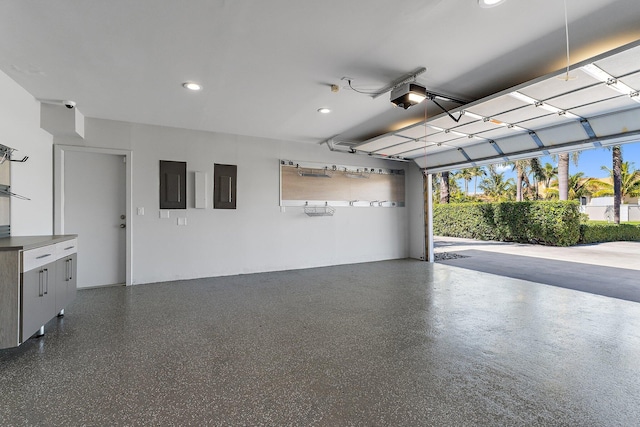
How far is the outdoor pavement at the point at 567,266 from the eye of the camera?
496 centimetres

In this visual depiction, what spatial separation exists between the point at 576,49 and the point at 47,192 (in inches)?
257

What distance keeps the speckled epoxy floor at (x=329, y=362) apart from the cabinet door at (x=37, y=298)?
241 millimetres

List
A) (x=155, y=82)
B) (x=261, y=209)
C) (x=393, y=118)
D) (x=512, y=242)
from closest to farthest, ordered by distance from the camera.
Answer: (x=155, y=82)
(x=393, y=118)
(x=261, y=209)
(x=512, y=242)

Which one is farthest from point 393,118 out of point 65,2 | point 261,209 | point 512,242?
point 512,242

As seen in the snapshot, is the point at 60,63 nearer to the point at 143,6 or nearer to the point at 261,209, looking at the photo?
the point at 143,6

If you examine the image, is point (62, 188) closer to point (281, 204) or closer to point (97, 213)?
point (97, 213)

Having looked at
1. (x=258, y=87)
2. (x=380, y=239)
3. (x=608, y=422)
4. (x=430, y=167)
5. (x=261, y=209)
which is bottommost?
Answer: (x=608, y=422)

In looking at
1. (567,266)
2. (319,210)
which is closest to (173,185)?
(319,210)

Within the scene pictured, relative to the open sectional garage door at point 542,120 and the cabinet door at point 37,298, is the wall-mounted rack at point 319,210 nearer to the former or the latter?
the open sectional garage door at point 542,120

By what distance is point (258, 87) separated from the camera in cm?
371

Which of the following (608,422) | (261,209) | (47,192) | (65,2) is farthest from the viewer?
(261,209)

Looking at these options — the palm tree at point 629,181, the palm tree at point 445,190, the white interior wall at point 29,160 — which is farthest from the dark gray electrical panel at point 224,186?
the palm tree at point 629,181

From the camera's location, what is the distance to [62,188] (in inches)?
178

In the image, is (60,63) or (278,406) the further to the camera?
(60,63)
